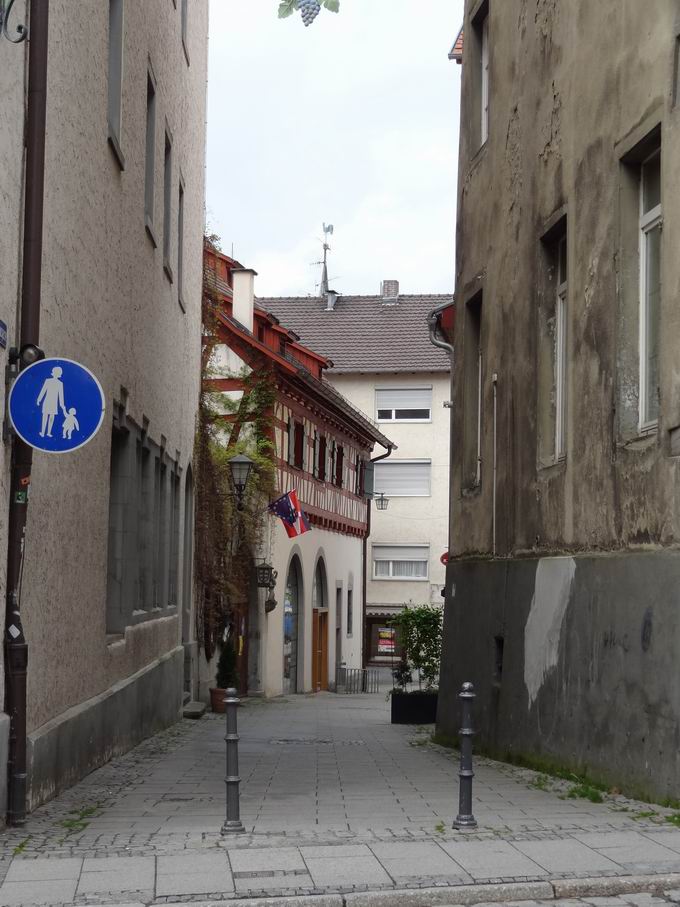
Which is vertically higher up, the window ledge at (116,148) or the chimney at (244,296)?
the chimney at (244,296)

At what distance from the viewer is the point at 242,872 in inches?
269

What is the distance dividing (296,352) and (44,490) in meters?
29.7

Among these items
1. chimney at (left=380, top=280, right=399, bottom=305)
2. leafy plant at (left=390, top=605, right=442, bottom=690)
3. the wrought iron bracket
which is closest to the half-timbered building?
leafy plant at (left=390, top=605, right=442, bottom=690)

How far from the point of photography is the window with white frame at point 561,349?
12555mm

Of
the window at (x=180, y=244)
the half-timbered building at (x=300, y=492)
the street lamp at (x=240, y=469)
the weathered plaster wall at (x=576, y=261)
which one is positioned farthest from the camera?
the half-timbered building at (x=300, y=492)

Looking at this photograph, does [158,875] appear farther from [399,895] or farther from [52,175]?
[52,175]

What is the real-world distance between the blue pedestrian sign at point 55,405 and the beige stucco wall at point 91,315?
1174 mm

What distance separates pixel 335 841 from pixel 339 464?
3294cm

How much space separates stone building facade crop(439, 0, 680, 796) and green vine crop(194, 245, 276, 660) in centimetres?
915

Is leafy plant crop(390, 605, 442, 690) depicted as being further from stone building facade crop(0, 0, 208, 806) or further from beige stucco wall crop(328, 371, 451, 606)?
beige stucco wall crop(328, 371, 451, 606)

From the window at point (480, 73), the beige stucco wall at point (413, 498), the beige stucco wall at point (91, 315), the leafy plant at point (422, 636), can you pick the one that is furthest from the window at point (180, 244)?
the beige stucco wall at point (413, 498)

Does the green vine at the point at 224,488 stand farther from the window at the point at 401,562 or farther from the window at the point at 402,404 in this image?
the window at the point at 402,404

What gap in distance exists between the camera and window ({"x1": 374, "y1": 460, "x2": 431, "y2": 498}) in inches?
2084

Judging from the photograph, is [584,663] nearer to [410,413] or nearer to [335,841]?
[335,841]
